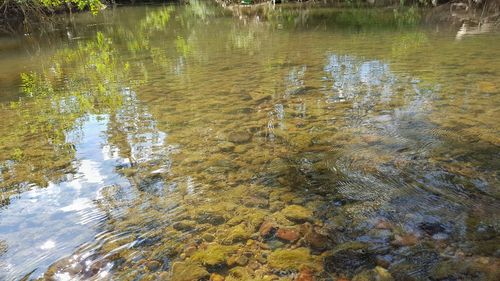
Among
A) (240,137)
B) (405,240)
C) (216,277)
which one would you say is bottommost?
(216,277)

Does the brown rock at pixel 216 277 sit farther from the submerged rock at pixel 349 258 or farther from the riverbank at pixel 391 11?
the riverbank at pixel 391 11

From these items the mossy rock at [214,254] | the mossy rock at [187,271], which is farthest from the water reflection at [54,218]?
the mossy rock at [214,254]

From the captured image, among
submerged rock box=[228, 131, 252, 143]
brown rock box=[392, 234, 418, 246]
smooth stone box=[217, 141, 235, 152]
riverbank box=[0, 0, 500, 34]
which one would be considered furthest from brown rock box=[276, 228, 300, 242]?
riverbank box=[0, 0, 500, 34]

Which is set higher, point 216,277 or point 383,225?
point 383,225

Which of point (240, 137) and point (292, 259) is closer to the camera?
point (292, 259)

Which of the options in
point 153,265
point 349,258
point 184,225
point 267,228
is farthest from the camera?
point 184,225

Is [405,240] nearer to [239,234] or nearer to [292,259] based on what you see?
[292,259]

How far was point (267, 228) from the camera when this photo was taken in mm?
3305

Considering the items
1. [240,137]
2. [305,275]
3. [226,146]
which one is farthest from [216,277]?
[240,137]

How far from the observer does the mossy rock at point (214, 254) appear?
117 inches

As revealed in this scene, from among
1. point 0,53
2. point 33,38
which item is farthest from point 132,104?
point 33,38

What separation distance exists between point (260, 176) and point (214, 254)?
136 cm

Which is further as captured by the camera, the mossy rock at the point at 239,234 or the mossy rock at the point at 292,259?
the mossy rock at the point at 239,234

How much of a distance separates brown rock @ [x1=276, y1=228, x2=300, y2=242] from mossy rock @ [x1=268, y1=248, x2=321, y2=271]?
5.9 inches
